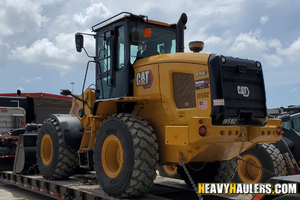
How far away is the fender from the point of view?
7.09 m

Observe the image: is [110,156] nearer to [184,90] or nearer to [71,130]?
[184,90]

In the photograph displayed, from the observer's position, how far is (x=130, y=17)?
620cm

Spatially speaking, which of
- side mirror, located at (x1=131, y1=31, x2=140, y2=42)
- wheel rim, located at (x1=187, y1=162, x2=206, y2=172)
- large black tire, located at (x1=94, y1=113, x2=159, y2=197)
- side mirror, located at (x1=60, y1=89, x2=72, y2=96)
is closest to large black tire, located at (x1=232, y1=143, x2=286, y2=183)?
wheel rim, located at (x1=187, y1=162, x2=206, y2=172)

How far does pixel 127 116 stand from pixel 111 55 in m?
1.53

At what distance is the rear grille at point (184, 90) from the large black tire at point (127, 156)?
630 mm

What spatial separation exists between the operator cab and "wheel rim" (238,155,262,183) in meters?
2.95

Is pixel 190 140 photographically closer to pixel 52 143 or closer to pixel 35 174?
pixel 52 143

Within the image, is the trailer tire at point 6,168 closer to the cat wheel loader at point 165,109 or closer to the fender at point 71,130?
the fender at point 71,130

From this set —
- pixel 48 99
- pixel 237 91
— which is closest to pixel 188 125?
pixel 237 91

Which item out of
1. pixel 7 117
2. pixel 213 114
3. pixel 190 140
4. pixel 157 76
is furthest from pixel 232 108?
pixel 7 117

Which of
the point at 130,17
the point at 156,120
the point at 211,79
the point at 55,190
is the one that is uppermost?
the point at 130,17

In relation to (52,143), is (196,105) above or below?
above

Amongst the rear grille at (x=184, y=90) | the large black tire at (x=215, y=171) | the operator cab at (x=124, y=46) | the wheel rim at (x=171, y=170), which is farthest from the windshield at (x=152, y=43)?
the wheel rim at (x=171, y=170)

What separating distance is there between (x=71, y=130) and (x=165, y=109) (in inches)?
103
